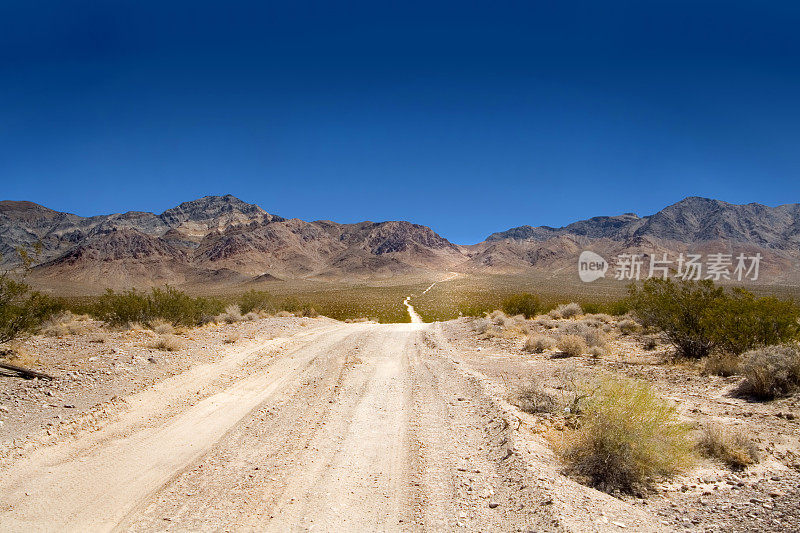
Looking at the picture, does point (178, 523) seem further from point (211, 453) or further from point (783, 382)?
point (783, 382)

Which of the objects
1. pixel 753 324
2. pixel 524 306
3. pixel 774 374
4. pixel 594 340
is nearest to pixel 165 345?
pixel 594 340

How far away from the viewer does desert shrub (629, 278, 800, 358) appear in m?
10.5

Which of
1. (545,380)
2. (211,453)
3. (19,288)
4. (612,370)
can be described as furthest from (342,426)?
(19,288)

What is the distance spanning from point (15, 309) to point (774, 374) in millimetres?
17752

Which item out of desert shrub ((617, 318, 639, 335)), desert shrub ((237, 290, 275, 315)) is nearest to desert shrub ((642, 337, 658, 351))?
desert shrub ((617, 318, 639, 335))

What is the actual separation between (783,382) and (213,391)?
1201cm

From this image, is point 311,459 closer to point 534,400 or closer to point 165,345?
point 534,400

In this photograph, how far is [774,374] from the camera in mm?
7844

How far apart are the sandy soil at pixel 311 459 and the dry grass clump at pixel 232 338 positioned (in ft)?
16.4

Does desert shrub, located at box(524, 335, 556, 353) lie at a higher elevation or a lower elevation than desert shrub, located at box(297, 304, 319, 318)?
higher

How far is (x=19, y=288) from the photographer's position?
10758 millimetres

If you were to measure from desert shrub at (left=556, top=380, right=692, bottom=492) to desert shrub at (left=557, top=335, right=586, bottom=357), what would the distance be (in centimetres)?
857

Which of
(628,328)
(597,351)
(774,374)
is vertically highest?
(774,374)

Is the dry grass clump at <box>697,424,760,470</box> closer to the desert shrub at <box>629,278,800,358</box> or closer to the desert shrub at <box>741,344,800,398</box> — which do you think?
the desert shrub at <box>741,344,800,398</box>
